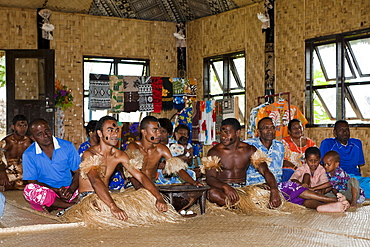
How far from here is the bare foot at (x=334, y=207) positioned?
4160 millimetres

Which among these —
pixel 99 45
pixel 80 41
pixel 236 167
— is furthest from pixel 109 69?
pixel 236 167

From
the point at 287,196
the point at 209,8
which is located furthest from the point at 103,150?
the point at 209,8

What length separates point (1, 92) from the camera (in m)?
10.5

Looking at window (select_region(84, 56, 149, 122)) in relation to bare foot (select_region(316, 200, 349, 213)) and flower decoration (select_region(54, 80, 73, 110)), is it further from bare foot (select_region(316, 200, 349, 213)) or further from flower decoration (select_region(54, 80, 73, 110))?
bare foot (select_region(316, 200, 349, 213))

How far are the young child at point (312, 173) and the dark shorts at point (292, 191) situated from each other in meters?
0.25

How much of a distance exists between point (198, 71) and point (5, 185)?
196 inches

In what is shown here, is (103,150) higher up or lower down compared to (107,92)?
lower down

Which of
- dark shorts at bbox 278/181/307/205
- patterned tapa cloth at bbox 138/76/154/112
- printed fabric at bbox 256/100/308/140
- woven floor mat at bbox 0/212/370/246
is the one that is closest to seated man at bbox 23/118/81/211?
woven floor mat at bbox 0/212/370/246

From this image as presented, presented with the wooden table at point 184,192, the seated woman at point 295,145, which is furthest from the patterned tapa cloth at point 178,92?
the wooden table at point 184,192

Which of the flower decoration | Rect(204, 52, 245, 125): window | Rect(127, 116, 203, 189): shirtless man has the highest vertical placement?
Rect(204, 52, 245, 125): window

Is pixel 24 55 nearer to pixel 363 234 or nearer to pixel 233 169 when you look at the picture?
pixel 233 169

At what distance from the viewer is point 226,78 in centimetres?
914

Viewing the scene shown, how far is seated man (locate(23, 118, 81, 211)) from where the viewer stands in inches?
169

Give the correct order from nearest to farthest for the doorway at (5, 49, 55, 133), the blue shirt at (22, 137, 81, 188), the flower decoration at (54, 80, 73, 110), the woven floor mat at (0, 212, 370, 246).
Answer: the woven floor mat at (0, 212, 370, 246) → the blue shirt at (22, 137, 81, 188) → the doorway at (5, 49, 55, 133) → the flower decoration at (54, 80, 73, 110)
